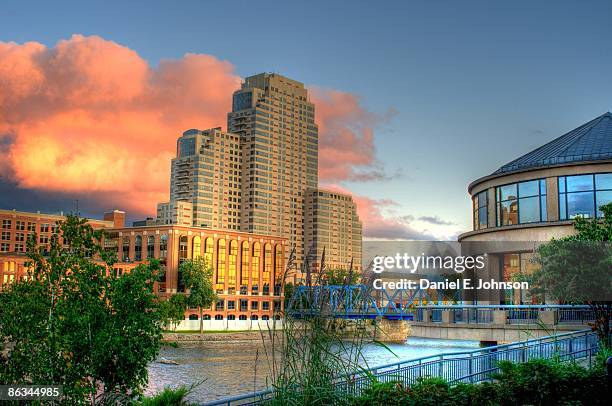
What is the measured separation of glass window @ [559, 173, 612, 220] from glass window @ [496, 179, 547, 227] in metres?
1.60

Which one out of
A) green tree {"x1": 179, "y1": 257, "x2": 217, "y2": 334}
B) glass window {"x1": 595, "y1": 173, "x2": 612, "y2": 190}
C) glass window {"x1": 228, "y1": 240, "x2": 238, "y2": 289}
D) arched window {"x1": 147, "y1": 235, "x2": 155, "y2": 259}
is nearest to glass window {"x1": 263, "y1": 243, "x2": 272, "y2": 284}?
glass window {"x1": 228, "y1": 240, "x2": 238, "y2": 289}

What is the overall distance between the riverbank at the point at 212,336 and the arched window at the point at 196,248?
2203 centimetres

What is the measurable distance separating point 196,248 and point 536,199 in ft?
302

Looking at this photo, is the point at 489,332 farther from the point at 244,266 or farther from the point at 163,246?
the point at 244,266

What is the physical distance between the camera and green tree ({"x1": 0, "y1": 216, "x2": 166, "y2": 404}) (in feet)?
55.4

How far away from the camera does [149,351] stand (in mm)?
17672

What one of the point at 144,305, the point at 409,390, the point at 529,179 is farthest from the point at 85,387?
the point at 529,179

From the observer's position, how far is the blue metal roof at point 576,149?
55966 mm

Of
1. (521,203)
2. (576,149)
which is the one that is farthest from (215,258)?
(576,149)

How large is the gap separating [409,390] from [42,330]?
29.5ft

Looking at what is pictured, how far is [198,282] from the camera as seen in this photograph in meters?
131

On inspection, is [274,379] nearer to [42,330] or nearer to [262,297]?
[42,330]

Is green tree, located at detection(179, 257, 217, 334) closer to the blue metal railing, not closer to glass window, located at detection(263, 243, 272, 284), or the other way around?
glass window, located at detection(263, 243, 272, 284)

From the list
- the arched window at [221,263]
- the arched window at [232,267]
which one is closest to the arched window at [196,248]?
the arched window at [221,263]
